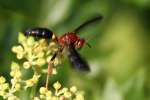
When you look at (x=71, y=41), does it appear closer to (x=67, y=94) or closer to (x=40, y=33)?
(x=40, y=33)

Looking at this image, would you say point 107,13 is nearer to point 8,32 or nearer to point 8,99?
point 8,32

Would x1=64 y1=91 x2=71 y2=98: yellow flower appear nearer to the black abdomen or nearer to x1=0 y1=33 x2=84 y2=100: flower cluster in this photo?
x1=0 y1=33 x2=84 y2=100: flower cluster

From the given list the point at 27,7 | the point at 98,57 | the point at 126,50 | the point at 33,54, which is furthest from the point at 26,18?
the point at 33,54

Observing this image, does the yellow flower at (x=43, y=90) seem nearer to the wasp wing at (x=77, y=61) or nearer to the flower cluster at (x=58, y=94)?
the flower cluster at (x=58, y=94)

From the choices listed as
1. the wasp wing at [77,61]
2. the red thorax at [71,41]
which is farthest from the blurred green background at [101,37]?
the wasp wing at [77,61]

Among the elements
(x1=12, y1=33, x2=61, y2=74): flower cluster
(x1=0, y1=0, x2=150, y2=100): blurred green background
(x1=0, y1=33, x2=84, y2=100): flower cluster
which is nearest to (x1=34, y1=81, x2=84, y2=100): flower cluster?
(x1=0, y1=33, x2=84, y2=100): flower cluster

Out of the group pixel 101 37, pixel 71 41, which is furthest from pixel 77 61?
pixel 101 37

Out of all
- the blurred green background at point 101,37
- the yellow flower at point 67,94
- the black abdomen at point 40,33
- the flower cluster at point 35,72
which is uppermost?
the blurred green background at point 101,37
